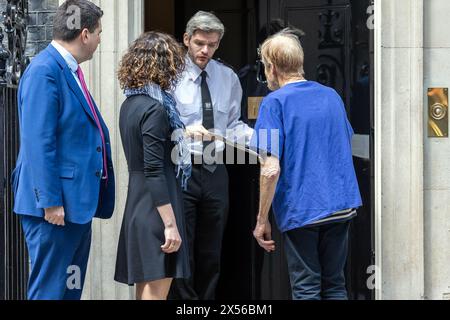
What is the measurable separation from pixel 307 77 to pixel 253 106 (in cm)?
42

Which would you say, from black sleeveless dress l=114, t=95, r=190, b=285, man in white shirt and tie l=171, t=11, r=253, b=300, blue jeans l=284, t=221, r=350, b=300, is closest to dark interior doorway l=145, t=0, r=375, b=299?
man in white shirt and tie l=171, t=11, r=253, b=300

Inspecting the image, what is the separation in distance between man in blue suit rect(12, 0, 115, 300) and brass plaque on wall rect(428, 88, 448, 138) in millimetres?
2088

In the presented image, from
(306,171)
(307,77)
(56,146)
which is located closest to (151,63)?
(56,146)

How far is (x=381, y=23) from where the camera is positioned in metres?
5.42

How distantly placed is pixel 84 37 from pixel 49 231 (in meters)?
0.94

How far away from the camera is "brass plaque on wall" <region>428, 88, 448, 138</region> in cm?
552

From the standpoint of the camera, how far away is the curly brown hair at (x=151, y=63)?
4.41 metres

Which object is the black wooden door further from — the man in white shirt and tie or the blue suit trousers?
the blue suit trousers

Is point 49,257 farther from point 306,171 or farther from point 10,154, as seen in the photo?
point 306,171

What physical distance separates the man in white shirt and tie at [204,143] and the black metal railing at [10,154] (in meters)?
0.92

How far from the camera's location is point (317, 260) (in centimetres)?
454

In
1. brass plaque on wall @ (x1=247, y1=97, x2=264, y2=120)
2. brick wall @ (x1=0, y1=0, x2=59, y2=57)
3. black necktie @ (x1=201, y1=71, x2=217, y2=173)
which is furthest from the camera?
brass plaque on wall @ (x1=247, y1=97, x2=264, y2=120)
